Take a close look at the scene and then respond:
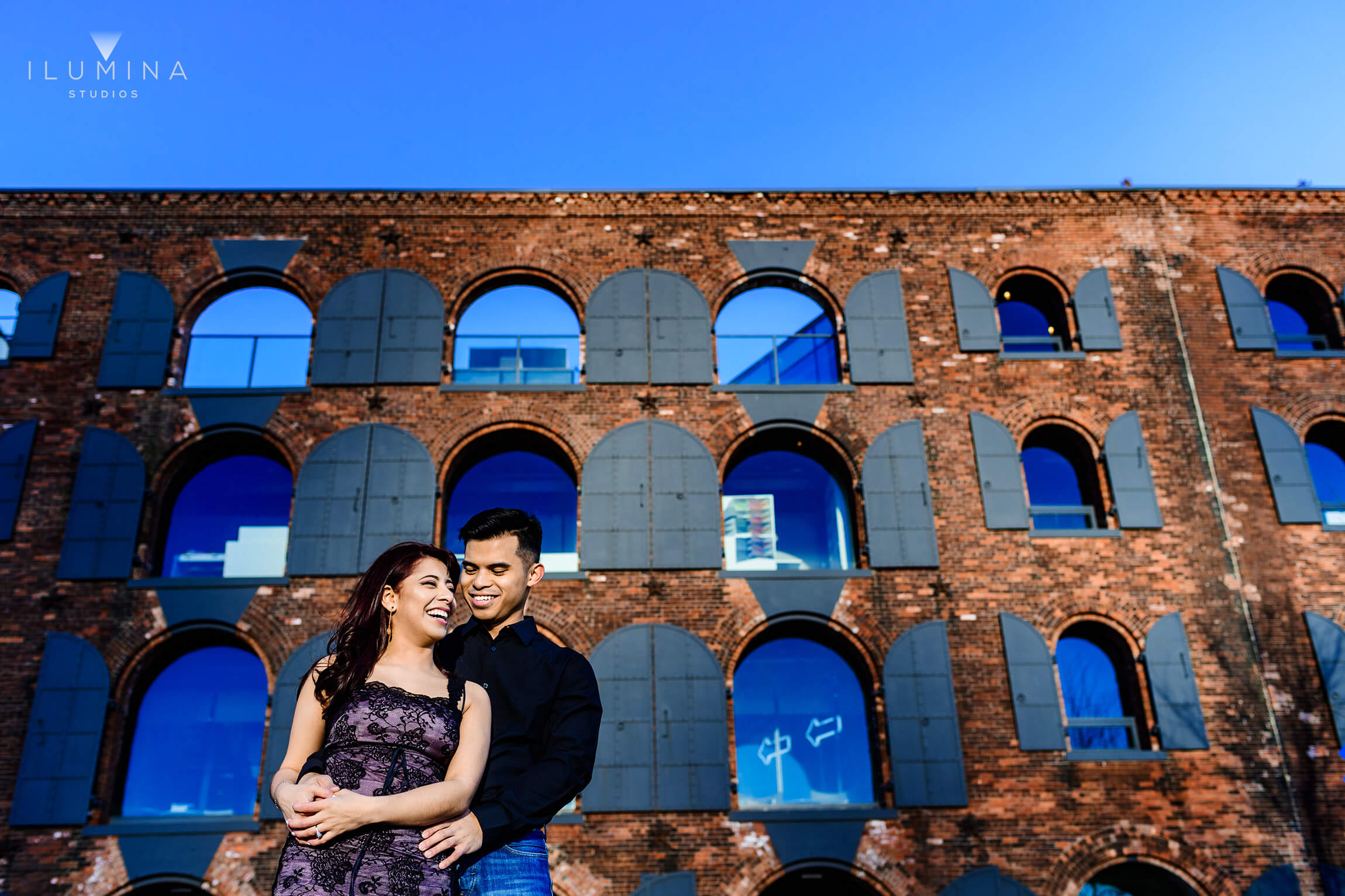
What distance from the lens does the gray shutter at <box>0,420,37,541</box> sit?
14.4 m

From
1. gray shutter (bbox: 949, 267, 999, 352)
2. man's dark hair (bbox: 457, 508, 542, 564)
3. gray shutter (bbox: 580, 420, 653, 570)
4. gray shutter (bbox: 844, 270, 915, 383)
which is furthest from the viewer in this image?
gray shutter (bbox: 949, 267, 999, 352)

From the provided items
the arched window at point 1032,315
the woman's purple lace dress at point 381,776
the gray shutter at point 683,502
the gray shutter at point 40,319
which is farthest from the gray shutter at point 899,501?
the gray shutter at point 40,319

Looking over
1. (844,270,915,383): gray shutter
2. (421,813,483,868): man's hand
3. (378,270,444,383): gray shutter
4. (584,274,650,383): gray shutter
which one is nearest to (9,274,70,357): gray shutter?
(378,270,444,383): gray shutter

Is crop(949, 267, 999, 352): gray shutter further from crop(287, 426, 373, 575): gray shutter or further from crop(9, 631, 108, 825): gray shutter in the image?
crop(9, 631, 108, 825): gray shutter

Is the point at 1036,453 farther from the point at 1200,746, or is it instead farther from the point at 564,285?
the point at 564,285

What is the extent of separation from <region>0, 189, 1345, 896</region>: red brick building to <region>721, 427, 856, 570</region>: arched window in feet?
0.21

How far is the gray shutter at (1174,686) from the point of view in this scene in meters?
13.8

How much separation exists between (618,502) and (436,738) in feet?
37.1

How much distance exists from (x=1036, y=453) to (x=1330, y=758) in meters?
5.92

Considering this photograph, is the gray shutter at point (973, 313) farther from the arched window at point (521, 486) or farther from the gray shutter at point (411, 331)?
the gray shutter at point (411, 331)

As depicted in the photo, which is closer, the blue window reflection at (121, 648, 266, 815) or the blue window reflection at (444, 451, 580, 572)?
the blue window reflection at (121, 648, 266, 815)

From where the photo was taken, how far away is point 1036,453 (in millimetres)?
16625

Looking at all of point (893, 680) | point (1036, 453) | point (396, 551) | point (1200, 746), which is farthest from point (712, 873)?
point (396, 551)

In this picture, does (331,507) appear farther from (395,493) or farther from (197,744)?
(197,744)
